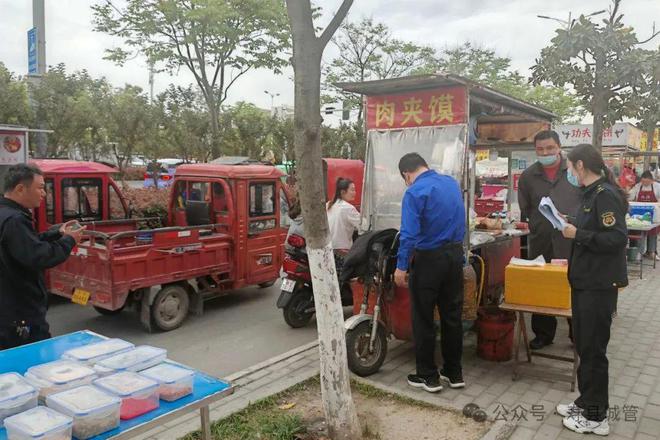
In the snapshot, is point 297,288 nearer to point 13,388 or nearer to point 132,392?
point 132,392

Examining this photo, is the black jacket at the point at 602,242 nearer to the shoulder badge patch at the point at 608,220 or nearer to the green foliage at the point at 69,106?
the shoulder badge patch at the point at 608,220

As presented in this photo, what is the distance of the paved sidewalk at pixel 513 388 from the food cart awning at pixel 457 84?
252 cm

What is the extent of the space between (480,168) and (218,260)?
1076cm

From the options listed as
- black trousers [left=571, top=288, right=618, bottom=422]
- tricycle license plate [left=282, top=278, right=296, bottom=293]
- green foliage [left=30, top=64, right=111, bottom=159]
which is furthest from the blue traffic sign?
black trousers [left=571, top=288, right=618, bottom=422]

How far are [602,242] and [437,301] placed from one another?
1.32 m

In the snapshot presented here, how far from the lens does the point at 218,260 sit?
22.0ft

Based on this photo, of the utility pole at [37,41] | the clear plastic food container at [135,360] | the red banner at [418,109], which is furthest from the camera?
the utility pole at [37,41]

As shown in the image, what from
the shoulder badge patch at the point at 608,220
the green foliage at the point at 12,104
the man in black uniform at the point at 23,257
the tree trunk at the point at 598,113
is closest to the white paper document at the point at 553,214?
the shoulder badge patch at the point at 608,220

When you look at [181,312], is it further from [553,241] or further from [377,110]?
[553,241]

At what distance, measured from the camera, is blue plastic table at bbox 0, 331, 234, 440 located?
2.13m

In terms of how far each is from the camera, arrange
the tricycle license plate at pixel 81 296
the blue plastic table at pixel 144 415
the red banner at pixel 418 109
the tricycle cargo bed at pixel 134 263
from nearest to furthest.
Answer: the blue plastic table at pixel 144 415, the red banner at pixel 418 109, the tricycle cargo bed at pixel 134 263, the tricycle license plate at pixel 81 296

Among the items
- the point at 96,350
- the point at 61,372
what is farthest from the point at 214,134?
the point at 61,372

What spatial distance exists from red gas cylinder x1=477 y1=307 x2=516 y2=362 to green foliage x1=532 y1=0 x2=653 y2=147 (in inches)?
228

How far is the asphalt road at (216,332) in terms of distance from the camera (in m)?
5.30
